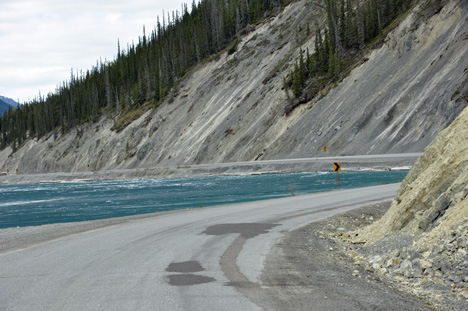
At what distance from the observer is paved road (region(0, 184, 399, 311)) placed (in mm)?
6398

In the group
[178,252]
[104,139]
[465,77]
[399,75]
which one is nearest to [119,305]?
[178,252]

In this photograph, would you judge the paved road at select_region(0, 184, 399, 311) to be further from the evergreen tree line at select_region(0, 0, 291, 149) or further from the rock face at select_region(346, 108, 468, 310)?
the evergreen tree line at select_region(0, 0, 291, 149)

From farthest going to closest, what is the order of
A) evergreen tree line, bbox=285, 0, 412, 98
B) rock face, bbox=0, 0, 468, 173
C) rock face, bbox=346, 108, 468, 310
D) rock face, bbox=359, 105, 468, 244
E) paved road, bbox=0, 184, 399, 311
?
evergreen tree line, bbox=285, 0, 412, 98
rock face, bbox=0, 0, 468, 173
rock face, bbox=359, 105, 468, 244
rock face, bbox=346, 108, 468, 310
paved road, bbox=0, 184, 399, 311

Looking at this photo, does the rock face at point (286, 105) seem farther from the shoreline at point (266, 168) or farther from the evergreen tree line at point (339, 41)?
the shoreline at point (266, 168)

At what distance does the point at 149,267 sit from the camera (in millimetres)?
8617

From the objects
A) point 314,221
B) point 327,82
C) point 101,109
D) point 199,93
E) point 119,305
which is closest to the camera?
point 119,305

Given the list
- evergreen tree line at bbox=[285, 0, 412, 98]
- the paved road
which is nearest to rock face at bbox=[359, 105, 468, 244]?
the paved road

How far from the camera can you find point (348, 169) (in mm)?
44656

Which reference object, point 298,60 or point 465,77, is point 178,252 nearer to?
point 465,77

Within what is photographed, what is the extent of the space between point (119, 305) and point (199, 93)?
80.2m

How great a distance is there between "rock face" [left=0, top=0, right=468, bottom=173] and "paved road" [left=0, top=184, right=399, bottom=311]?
34.6 metres

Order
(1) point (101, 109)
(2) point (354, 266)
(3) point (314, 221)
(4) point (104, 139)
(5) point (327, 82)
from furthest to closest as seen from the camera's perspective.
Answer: (1) point (101, 109) < (4) point (104, 139) < (5) point (327, 82) < (3) point (314, 221) < (2) point (354, 266)

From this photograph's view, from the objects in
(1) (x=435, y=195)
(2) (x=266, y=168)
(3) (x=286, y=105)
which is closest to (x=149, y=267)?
(1) (x=435, y=195)

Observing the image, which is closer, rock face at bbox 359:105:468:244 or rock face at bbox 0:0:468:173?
rock face at bbox 359:105:468:244
